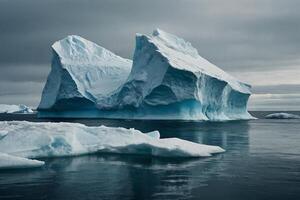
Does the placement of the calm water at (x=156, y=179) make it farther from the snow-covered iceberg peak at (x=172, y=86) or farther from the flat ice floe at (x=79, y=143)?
the snow-covered iceberg peak at (x=172, y=86)

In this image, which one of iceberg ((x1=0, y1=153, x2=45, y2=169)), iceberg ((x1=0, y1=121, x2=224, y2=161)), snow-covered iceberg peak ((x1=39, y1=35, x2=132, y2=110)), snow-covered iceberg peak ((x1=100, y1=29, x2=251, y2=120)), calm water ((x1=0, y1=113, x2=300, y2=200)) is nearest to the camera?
calm water ((x1=0, y1=113, x2=300, y2=200))

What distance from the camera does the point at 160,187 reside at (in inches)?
478

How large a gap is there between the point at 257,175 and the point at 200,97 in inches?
1352

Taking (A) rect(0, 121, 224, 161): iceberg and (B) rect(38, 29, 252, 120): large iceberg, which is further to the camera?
(B) rect(38, 29, 252, 120): large iceberg

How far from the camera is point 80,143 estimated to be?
63.5 feet

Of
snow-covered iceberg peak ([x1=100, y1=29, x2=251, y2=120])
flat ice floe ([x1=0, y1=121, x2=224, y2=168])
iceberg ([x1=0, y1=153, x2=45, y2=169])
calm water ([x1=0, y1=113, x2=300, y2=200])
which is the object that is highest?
snow-covered iceberg peak ([x1=100, y1=29, x2=251, y2=120])

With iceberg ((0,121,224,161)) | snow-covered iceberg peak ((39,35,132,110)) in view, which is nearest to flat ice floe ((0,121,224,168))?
iceberg ((0,121,224,161))

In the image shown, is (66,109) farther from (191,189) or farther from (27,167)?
(191,189)

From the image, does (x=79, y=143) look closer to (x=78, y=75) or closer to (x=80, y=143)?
(x=80, y=143)

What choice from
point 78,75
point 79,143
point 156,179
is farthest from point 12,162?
point 78,75

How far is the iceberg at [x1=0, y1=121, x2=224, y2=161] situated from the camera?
57.8 ft

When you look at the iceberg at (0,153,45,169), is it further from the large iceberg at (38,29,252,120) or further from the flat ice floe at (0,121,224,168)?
the large iceberg at (38,29,252,120)

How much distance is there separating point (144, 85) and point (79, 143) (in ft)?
100.0

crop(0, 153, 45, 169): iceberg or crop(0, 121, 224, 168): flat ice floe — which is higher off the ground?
crop(0, 121, 224, 168): flat ice floe
